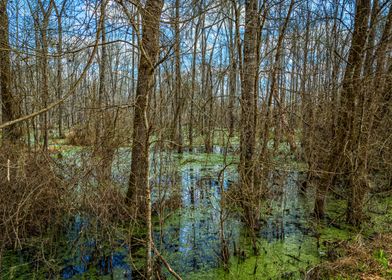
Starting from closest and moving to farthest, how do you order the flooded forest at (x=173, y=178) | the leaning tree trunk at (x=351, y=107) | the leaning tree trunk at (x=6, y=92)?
the flooded forest at (x=173, y=178), the leaning tree trunk at (x=351, y=107), the leaning tree trunk at (x=6, y=92)

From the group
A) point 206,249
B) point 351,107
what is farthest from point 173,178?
point 351,107

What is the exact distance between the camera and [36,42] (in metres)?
3.28

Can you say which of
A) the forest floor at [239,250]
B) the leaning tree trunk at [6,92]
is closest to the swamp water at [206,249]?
the forest floor at [239,250]

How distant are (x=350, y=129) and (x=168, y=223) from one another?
3.20 m

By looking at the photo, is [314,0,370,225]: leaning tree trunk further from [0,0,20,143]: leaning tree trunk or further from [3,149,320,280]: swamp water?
[0,0,20,143]: leaning tree trunk

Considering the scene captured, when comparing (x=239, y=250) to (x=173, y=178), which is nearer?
(x=239, y=250)

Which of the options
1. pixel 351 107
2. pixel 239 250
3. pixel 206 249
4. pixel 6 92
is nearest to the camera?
pixel 239 250

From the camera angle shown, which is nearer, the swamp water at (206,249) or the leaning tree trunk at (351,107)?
the swamp water at (206,249)

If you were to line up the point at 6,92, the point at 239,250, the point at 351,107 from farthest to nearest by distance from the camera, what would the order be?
the point at 6,92 < the point at 351,107 < the point at 239,250

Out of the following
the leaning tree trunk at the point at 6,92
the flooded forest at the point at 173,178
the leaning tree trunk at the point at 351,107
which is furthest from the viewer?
the leaning tree trunk at the point at 6,92

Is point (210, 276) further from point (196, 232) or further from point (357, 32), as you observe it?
point (357, 32)

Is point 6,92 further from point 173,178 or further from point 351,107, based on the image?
point 351,107

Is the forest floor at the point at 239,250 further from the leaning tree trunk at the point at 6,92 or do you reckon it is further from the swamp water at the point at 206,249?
the leaning tree trunk at the point at 6,92

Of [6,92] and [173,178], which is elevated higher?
[6,92]
